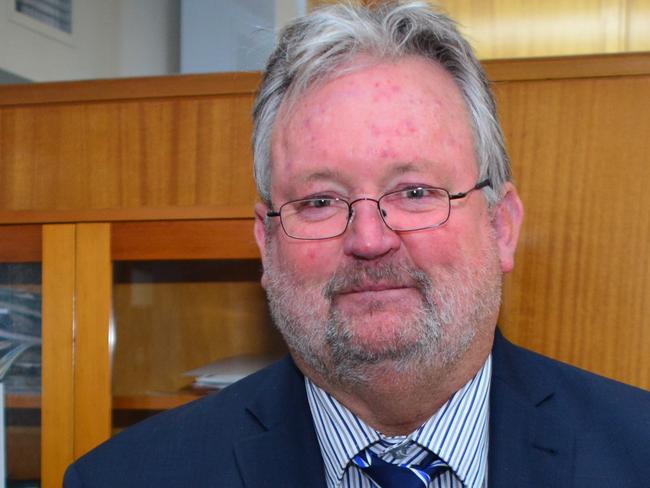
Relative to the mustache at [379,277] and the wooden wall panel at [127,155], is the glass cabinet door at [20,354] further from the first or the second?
the mustache at [379,277]

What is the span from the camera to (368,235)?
3.92ft

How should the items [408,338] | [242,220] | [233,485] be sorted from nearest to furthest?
[408,338], [233,485], [242,220]

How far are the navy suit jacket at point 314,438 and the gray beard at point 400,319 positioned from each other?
0.44 ft

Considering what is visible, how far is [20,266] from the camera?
1.76 metres

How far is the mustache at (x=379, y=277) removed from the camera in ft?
3.92

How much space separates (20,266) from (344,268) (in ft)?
2.66

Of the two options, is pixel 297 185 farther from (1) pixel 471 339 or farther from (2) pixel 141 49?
(2) pixel 141 49

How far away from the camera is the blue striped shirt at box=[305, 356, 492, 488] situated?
128 cm

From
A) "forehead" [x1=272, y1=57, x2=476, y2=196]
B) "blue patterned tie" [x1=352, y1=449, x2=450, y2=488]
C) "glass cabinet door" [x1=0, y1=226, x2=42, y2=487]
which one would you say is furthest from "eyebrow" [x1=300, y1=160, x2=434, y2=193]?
"glass cabinet door" [x1=0, y1=226, x2=42, y2=487]

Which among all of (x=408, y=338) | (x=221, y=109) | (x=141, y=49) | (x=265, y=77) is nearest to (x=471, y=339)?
(x=408, y=338)

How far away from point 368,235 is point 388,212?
0.05 metres

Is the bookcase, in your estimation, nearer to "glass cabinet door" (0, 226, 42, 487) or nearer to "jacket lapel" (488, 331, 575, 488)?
"glass cabinet door" (0, 226, 42, 487)

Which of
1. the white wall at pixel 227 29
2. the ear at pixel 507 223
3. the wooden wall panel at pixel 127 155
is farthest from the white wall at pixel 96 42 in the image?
the ear at pixel 507 223

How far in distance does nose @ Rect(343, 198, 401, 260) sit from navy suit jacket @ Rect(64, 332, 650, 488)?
12.1 inches
